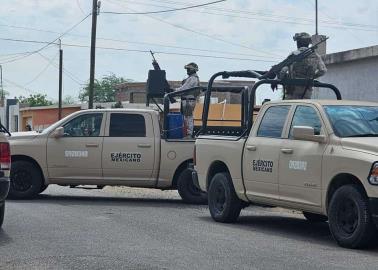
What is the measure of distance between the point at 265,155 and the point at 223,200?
4.63 ft

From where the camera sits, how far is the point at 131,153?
14.6 meters

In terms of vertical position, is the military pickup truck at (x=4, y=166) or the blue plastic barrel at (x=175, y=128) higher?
the blue plastic barrel at (x=175, y=128)

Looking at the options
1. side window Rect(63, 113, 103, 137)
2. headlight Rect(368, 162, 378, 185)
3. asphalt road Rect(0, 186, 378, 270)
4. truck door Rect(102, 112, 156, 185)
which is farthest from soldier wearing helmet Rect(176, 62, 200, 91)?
headlight Rect(368, 162, 378, 185)

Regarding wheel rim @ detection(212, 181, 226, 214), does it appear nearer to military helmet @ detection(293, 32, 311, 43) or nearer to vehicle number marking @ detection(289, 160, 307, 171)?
vehicle number marking @ detection(289, 160, 307, 171)

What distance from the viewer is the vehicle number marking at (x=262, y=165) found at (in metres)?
10.3

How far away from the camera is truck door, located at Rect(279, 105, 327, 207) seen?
9430 millimetres

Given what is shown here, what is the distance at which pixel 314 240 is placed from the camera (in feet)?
32.3

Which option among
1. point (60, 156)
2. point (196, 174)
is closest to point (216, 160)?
point (196, 174)

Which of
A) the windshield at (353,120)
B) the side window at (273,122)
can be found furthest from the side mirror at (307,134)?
the side window at (273,122)

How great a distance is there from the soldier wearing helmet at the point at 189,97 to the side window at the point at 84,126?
1685 millimetres

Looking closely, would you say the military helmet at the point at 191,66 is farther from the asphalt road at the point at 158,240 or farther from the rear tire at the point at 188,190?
the asphalt road at the point at 158,240

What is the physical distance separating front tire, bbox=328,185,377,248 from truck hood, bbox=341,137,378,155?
44 centimetres

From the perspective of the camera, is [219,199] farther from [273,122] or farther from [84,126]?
[84,126]

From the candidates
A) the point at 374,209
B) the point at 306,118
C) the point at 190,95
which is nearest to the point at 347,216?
the point at 374,209
